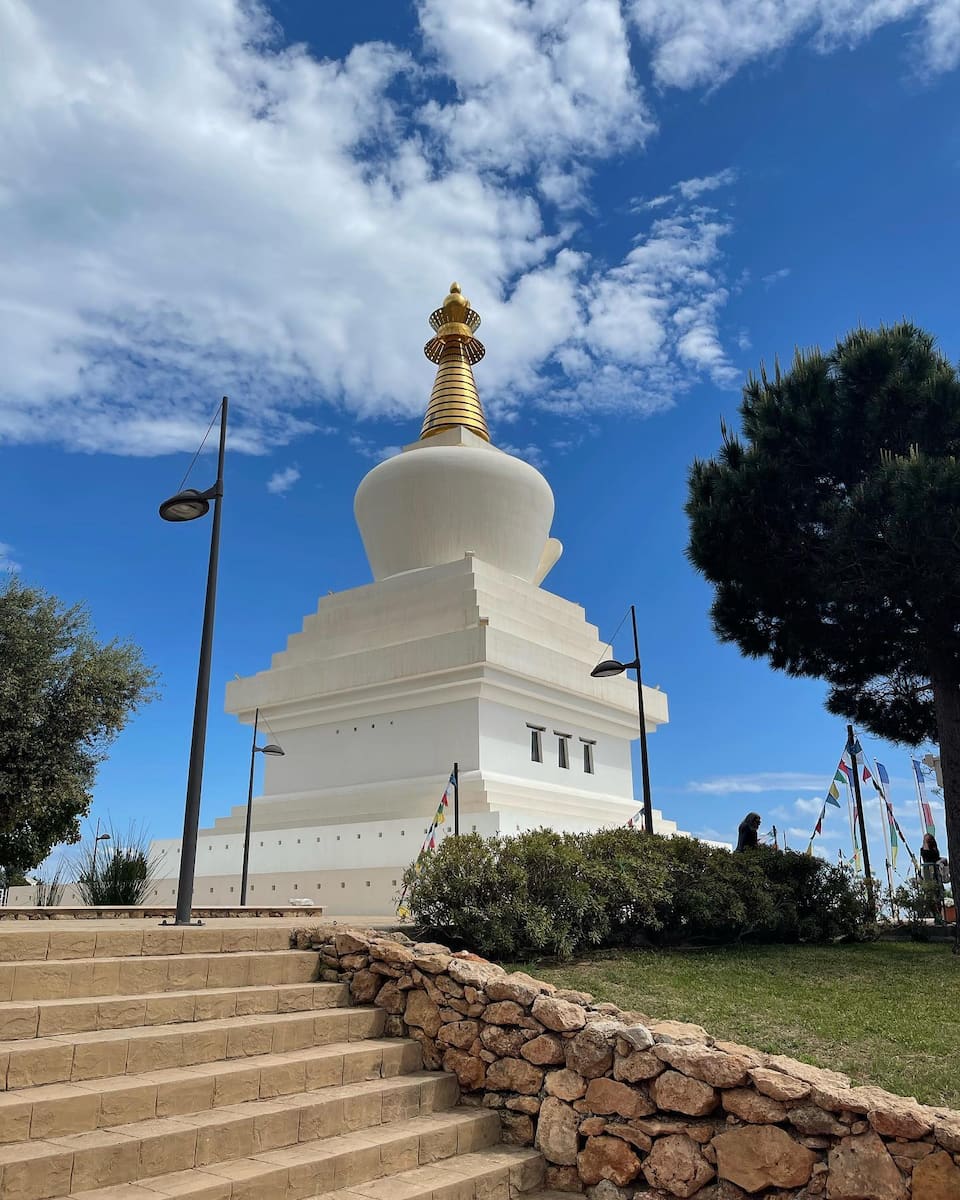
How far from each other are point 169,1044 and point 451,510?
20850mm

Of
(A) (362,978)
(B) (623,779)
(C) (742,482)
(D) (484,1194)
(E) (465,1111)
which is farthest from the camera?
(B) (623,779)

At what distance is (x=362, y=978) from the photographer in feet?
22.1

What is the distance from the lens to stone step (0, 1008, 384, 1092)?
Answer: 478 centimetres

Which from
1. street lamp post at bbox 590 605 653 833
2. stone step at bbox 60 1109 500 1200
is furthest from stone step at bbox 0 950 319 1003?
street lamp post at bbox 590 605 653 833

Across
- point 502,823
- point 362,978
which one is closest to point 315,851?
point 502,823

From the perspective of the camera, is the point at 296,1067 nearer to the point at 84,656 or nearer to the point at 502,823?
the point at 502,823

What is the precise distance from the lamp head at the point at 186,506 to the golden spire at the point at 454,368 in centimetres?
1894

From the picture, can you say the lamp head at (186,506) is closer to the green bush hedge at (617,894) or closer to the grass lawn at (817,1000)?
the green bush hedge at (617,894)

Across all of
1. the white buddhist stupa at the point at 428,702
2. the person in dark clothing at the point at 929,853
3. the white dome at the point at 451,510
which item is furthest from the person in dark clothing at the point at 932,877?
the white dome at the point at 451,510

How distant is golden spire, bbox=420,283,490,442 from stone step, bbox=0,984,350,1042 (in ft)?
75.5

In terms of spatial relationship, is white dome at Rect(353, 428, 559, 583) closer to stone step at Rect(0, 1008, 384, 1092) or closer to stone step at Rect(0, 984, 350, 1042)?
stone step at Rect(0, 984, 350, 1042)

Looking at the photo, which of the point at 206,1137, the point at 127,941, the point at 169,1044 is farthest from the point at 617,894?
the point at 206,1137

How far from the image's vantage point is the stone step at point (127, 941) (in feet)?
19.1

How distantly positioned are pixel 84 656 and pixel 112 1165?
57.6ft
